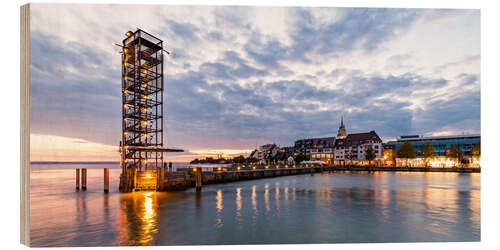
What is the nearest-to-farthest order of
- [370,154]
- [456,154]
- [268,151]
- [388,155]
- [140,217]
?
[140,217], [456,154], [370,154], [388,155], [268,151]

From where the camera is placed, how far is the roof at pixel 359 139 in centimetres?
6712

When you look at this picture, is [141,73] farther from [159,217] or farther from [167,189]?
[159,217]

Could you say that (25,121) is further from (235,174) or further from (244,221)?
(235,174)

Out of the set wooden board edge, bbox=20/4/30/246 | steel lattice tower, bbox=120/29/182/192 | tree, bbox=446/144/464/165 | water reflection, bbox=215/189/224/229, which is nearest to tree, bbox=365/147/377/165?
tree, bbox=446/144/464/165

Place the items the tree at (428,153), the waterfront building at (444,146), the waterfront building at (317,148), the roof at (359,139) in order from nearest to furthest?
the waterfront building at (444,146) → the tree at (428,153) → the roof at (359,139) → the waterfront building at (317,148)

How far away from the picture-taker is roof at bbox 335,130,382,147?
220 feet

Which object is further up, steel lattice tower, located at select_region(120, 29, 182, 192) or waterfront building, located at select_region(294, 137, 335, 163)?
steel lattice tower, located at select_region(120, 29, 182, 192)

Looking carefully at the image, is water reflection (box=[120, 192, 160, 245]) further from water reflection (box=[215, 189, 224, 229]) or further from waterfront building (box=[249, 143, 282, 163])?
waterfront building (box=[249, 143, 282, 163])

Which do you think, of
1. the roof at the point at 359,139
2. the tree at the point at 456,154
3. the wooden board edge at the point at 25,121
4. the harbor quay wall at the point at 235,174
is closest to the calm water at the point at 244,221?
the wooden board edge at the point at 25,121

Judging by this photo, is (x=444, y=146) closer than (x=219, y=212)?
No

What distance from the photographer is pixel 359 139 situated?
2724 inches

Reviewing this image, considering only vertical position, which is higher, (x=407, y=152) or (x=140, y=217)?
(x=140, y=217)

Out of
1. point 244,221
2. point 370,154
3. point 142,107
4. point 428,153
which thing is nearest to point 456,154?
point 428,153

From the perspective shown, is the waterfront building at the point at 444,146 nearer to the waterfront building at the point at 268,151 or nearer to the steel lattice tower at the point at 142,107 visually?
the waterfront building at the point at 268,151
